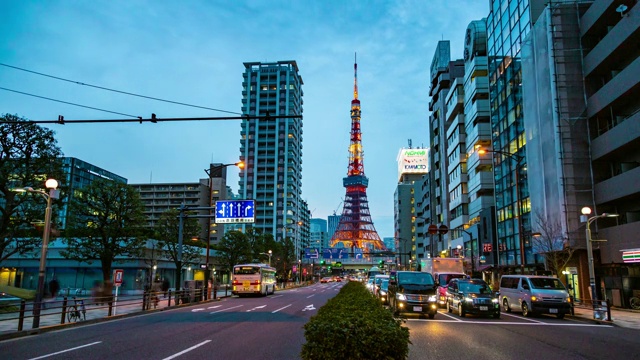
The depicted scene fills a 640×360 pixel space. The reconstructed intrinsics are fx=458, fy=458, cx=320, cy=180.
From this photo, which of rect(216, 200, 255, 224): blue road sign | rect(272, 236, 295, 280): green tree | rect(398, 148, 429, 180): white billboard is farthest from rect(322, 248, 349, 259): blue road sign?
rect(398, 148, 429, 180): white billboard

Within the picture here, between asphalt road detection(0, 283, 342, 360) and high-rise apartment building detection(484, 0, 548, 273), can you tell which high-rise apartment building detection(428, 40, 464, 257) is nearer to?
high-rise apartment building detection(484, 0, 548, 273)

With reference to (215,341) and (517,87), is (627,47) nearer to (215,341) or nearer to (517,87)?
(517,87)

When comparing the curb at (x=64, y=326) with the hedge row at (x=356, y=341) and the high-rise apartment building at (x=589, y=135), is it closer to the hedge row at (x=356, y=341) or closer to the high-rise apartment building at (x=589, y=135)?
the hedge row at (x=356, y=341)

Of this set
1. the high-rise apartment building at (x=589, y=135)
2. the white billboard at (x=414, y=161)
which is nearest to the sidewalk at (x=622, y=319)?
the high-rise apartment building at (x=589, y=135)

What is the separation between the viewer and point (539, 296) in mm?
21703

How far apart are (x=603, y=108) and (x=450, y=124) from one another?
139ft

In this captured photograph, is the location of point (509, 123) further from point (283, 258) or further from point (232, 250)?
point (283, 258)

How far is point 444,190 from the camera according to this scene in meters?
76.4

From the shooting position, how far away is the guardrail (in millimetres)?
17250

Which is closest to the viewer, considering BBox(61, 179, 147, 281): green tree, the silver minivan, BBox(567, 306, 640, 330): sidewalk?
BBox(567, 306, 640, 330): sidewalk

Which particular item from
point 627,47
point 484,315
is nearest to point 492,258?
point 627,47

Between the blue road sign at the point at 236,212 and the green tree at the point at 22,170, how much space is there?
10833 millimetres

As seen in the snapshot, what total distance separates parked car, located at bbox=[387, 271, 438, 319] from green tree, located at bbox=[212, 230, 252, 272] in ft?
148

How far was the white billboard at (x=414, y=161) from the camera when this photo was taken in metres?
157
